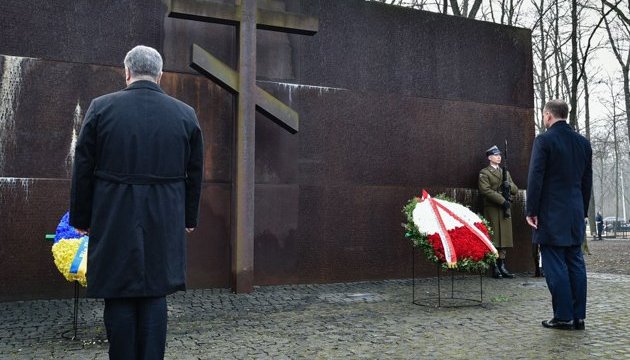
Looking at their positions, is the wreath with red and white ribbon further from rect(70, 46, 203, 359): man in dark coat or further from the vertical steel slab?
rect(70, 46, 203, 359): man in dark coat

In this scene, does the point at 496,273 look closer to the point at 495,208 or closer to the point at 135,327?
the point at 495,208

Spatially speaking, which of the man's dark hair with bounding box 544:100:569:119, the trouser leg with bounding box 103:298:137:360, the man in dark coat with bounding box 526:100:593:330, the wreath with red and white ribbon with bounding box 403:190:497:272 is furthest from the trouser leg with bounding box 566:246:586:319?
the trouser leg with bounding box 103:298:137:360

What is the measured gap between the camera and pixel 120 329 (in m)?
2.81

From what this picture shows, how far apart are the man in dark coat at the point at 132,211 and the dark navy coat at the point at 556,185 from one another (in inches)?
142

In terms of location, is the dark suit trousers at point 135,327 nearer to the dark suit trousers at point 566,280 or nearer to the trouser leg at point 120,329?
the trouser leg at point 120,329

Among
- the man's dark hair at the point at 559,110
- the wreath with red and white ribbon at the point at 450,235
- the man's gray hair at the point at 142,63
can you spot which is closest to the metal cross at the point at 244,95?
the wreath with red and white ribbon at the point at 450,235

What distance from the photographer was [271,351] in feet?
14.3

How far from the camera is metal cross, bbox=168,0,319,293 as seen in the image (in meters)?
7.00

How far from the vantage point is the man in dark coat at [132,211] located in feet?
9.21

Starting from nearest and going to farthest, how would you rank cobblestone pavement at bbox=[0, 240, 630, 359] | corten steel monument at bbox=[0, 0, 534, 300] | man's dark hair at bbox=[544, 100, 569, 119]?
cobblestone pavement at bbox=[0, 240, 630, 359]
man's dark hair at bbox=[544, 100, 569, 119]
corten steel monument at bbox=[0, 0, 534, 300]

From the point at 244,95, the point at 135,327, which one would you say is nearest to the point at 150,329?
the point at 135,327

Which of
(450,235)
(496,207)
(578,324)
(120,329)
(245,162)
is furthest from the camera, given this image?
(496,207)

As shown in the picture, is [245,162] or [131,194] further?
[245,162]

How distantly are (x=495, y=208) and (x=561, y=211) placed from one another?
3690mm
